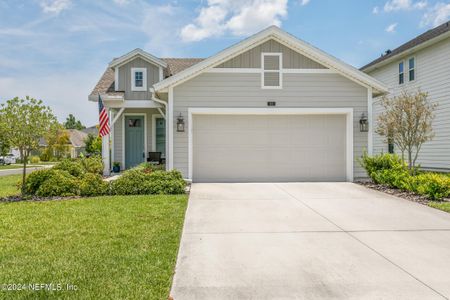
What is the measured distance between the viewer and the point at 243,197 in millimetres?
8281

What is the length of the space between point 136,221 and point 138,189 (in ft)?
10.4

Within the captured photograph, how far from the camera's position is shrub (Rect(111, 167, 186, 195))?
28.6 feet

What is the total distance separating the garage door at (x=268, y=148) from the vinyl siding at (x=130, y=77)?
4.46 m

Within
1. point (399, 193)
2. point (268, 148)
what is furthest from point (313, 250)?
point (268, 148)

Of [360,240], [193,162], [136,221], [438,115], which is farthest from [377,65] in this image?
[136,221]

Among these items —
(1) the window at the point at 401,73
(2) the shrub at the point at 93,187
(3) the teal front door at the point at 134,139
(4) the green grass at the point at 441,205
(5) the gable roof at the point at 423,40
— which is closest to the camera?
(4) the green grass at the point at 441,205

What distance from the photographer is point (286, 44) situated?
1101cm

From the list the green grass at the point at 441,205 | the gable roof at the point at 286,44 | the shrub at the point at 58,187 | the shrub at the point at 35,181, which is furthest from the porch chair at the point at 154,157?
the green grass at the point at 441,205

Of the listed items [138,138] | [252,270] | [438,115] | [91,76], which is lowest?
[252,270]

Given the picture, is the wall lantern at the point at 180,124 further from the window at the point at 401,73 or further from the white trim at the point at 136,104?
the window at the point at 401,73

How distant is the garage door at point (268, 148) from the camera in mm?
11070

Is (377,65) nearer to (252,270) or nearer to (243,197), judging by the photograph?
(243,197)

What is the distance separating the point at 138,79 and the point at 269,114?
684 centimetres

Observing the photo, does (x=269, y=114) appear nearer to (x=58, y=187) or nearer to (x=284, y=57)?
(x=284, y=57)
